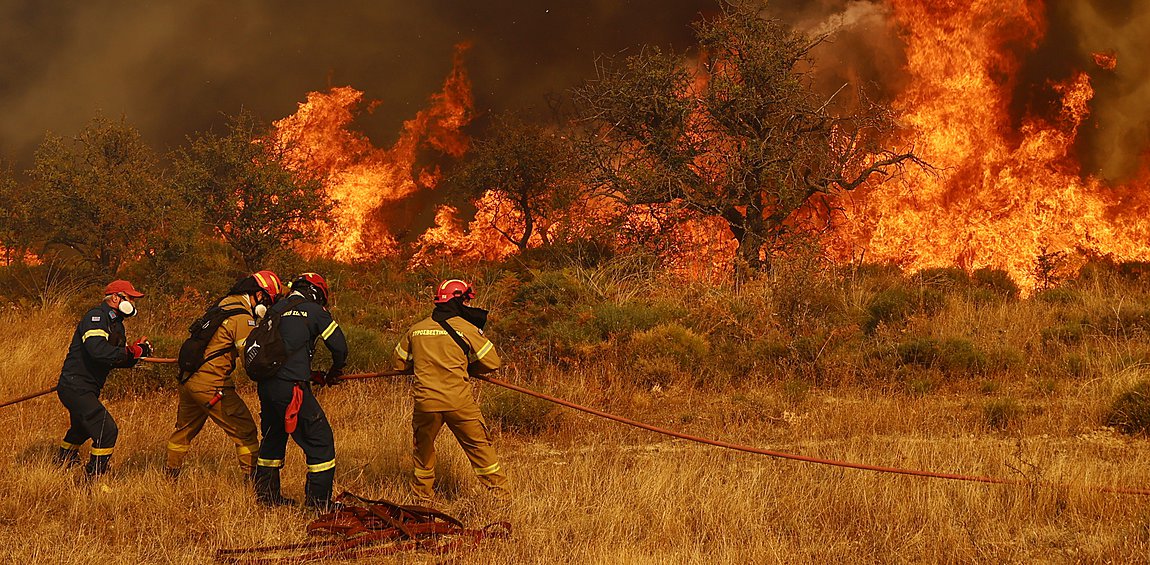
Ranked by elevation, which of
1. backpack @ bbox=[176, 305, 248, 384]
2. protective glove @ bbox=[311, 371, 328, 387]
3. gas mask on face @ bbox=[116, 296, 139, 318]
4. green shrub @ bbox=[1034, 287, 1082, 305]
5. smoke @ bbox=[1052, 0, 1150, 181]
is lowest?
protective glove @ bbox=[311, 371, 328, 387]

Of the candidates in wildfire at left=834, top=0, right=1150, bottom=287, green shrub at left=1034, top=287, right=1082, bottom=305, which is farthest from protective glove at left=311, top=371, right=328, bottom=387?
wildfire at left=834, top=0, right=1150, bottom=287

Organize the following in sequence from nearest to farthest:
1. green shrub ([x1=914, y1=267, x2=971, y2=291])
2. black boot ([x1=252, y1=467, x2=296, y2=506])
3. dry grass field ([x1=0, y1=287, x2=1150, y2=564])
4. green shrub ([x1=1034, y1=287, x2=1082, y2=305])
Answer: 1. dry grass field ([x1=0, y1=287, x2=1150, y2=564])
2. black boot ([x1=252, y1=467, x2=296, y2=506])
3. green shrub ([x1=1034, y1=287, x2=1082, y2=305])
4. green shrub ([x1=914, y1=267, x2=971, y2=291])

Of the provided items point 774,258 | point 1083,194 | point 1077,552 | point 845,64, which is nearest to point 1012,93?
point 1083,194

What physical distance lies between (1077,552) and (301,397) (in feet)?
16.9

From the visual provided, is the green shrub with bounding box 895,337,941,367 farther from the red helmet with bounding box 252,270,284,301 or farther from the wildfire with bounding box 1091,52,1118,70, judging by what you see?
the wildfire with bounding box 1091,52,1118,70

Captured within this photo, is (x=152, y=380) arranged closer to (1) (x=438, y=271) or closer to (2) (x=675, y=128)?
(1) (x=438, y=271)

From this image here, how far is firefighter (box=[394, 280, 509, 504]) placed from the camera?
21.9 feet

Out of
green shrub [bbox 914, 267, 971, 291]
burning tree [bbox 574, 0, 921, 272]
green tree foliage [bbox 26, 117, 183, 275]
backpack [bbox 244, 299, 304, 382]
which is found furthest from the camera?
green tree foliage [bbox 26, 117, 183, 275]

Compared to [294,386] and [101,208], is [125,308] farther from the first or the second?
[101,208]

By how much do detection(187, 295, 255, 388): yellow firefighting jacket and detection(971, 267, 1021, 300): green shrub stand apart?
1257 centimetres

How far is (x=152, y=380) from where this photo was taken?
11.1 metres

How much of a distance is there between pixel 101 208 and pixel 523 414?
13195mm

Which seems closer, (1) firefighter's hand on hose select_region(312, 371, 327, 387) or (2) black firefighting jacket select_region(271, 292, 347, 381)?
(2) black firefighting jacket select_region(271, 292, 347, 381)

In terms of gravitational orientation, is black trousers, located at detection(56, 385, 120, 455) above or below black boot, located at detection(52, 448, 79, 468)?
above
